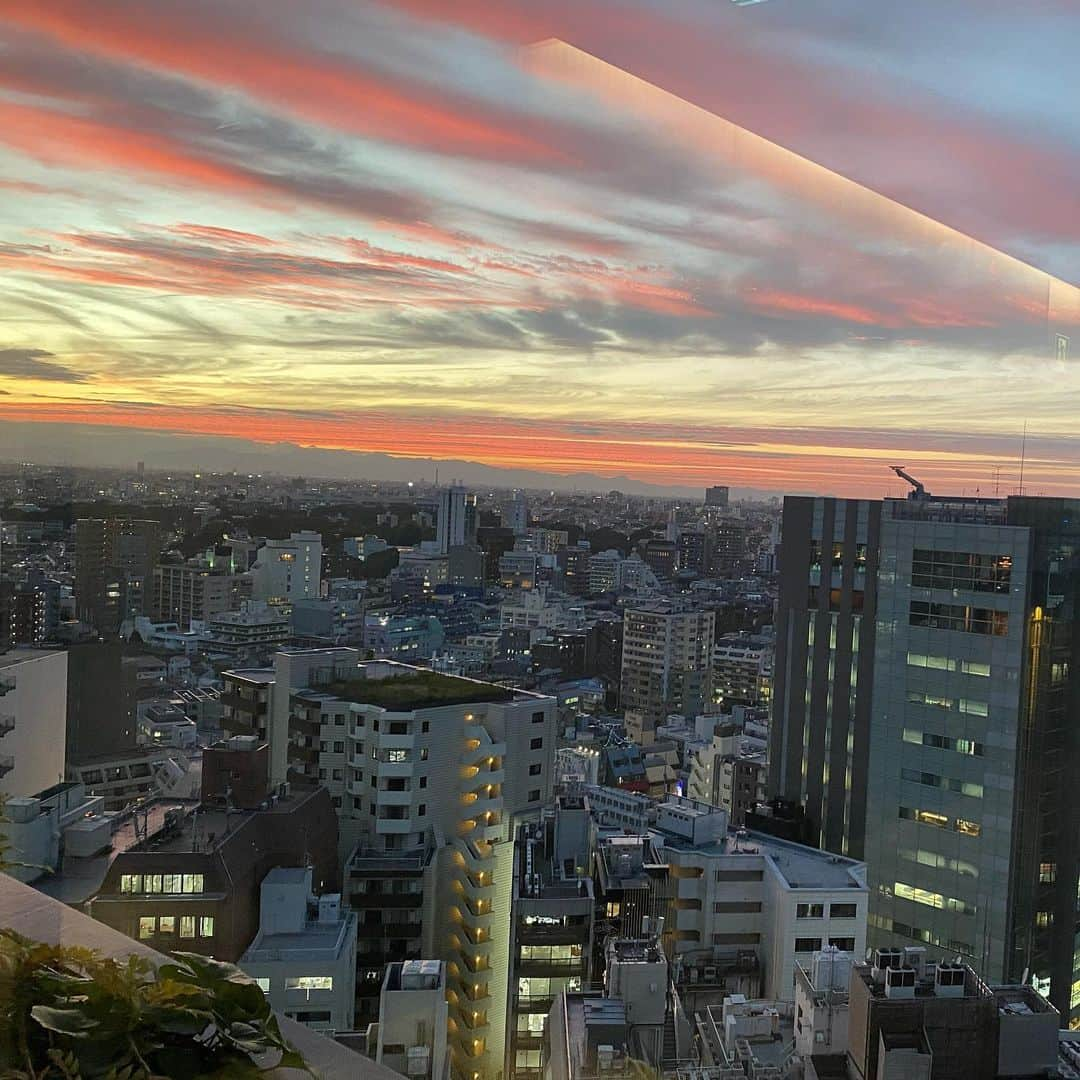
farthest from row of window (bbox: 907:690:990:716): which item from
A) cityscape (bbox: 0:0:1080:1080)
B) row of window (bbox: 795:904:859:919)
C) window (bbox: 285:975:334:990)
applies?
window (bbox: 285:975:334:990)

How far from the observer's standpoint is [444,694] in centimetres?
359

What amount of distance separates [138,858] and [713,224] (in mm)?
2762

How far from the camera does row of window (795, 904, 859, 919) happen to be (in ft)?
16.5

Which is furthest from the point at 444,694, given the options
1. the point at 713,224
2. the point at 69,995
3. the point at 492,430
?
the point at 69,995

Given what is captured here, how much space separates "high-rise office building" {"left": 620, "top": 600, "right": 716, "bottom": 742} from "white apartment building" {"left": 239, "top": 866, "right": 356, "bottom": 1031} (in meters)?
1.68

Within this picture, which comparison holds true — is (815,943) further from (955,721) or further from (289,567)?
(289,567)

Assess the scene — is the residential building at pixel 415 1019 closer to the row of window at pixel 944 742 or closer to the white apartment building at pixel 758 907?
the white apartment building at pixel 758 907

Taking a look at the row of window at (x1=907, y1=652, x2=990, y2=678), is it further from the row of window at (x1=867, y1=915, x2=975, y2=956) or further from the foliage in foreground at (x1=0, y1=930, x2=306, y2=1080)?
the foliage in foreground at (x1=0, y1=930, x2=306, y2=1080)

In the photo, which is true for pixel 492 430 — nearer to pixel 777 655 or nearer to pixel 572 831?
pixel 572 831

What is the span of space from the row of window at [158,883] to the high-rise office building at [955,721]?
4.87m

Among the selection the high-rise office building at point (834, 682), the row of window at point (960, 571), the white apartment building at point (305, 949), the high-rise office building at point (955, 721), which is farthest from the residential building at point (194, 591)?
the row of window at point (960, 571)

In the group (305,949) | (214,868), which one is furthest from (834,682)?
(214,868)

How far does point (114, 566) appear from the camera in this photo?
2639mm

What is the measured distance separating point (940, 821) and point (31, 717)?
6.82m
